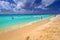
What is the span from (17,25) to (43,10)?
47 cm

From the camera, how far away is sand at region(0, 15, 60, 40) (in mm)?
1932

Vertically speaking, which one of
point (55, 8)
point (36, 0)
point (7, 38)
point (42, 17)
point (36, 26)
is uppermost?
point (36, 0)

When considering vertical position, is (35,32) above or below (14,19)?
below

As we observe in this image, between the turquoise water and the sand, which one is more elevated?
the turquoise water

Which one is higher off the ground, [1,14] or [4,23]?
[1,14]

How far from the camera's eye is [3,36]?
6.44ft

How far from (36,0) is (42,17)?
0.28 metres

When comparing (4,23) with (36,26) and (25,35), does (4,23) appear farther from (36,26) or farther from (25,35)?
(36,26)

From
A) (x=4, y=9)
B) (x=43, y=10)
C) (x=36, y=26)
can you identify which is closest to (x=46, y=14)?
(x=43, y=10)

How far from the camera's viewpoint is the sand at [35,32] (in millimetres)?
1932

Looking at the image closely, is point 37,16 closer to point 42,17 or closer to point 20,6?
point 42,17

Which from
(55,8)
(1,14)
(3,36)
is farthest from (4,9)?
(55,8)

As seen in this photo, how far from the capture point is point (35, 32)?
1.97 metres

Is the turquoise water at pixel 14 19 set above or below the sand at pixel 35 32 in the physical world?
above
